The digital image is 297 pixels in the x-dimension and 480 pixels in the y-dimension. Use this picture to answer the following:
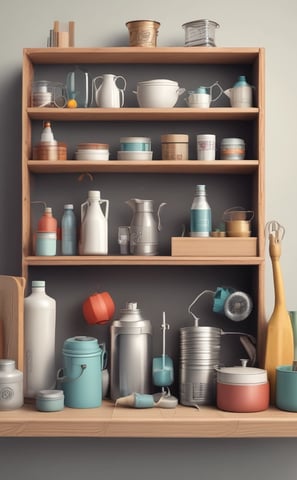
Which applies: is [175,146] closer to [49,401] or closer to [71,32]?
[71,32]

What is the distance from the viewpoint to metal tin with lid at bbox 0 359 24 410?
282 centimetres

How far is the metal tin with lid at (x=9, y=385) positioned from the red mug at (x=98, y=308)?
1.22 ft

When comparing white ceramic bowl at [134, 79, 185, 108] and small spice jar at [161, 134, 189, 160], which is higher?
white ceramic bowl at [134, 79, 185, 108]

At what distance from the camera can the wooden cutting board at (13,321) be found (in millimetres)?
2910

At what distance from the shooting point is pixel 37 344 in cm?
298

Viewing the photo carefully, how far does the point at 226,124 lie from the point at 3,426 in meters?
1.40

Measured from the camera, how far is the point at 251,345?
308 centimetres

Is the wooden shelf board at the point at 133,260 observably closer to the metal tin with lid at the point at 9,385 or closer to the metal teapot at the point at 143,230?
the metal teapot at the point at 143,230

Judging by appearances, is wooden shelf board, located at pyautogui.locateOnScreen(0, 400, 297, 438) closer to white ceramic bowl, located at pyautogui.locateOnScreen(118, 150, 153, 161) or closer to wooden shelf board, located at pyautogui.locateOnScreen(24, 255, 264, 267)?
wooden shelf board, located at pyautogui.locateOnScreen(24, 255, 264, 267)

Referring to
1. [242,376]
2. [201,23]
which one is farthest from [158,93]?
[242,376]

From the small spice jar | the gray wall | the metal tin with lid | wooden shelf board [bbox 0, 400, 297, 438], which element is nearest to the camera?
wooden shelf board [bbox 0, 400, 297, 438]

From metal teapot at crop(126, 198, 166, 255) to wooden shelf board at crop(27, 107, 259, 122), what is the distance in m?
0.32

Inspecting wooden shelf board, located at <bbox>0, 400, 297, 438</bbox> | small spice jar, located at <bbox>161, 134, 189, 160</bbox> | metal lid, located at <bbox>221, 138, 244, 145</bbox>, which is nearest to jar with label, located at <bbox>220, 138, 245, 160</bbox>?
metal lid, located at <bbox>221, 138, 244, 145</bbox>

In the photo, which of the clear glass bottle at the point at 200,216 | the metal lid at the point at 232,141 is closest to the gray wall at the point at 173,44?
the metal lid at the point at 232,141
